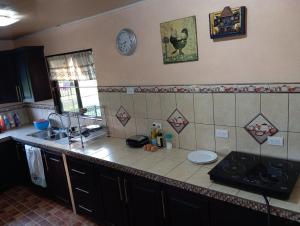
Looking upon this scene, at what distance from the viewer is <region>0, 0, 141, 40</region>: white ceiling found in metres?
1.96

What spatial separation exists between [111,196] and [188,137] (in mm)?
894

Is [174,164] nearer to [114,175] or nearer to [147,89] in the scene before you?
[114,175]

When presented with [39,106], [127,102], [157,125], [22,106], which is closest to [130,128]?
[127,102]

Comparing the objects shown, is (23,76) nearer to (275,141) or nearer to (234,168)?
(234,168)

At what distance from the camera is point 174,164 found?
1.99 m

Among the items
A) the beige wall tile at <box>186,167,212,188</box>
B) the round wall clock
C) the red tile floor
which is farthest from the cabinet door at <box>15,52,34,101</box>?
the beige wall tile at <box>186,167,212,188</box>

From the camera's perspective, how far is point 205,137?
2.11 metres

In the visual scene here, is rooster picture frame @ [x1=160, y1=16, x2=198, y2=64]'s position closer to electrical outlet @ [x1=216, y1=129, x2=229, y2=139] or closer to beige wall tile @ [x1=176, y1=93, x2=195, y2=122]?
beige wall tile @ [x1=176, y1=93, x2=195, y2=122]

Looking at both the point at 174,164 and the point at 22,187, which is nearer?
the point at 174,164

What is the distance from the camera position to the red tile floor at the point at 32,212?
2738mm

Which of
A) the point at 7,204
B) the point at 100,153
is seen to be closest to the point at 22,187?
the point at 7,204

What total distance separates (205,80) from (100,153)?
3.93 feet

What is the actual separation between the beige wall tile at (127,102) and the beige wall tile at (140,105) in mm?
44

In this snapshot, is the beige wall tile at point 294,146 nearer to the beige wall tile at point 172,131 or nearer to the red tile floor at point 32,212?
the beige wall tile at point 172,131
